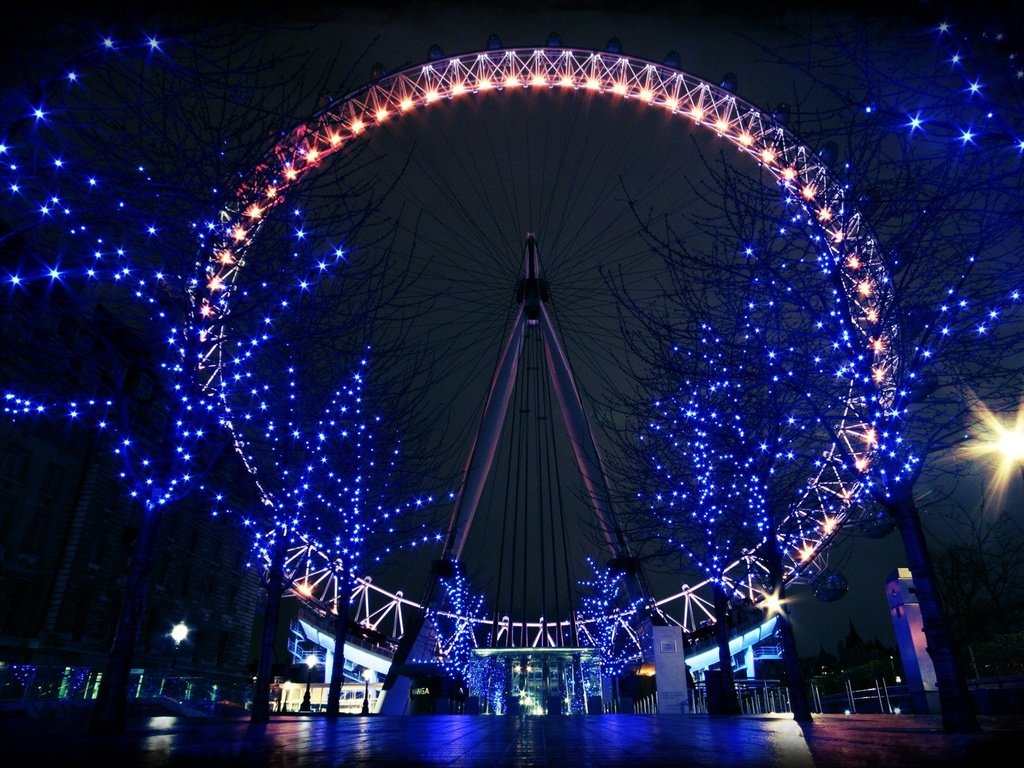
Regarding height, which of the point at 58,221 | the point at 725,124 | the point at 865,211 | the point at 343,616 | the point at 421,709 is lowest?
the point at 421,709

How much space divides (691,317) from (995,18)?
7493 millimetres

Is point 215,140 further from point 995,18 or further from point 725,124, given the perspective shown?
point 725,124

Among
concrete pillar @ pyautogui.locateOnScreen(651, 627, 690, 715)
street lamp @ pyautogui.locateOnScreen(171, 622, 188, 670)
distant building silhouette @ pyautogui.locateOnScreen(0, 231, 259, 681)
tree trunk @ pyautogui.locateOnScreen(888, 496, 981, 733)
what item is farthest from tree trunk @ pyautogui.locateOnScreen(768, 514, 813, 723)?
street lamp @ pyautogui.locateOnScreen(171, 622, 188, 670)

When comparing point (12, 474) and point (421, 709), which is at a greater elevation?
point (12, 474)

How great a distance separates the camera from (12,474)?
27672 millimetres

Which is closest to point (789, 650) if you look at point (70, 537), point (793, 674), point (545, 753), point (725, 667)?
point (793, 674)

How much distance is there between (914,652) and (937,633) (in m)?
7.97

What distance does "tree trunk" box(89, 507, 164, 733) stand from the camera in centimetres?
952

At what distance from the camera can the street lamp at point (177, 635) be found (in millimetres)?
34438

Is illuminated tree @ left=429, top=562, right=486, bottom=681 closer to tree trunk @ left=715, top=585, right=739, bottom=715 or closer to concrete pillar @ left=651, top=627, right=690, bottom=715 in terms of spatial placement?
concrete pillar @ left=651, top=627, right=690, bottom=715

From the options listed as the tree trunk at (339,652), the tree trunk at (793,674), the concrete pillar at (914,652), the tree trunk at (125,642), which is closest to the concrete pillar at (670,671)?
the tree trunk at (793,674)

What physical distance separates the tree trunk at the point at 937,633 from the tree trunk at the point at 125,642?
11.3 m

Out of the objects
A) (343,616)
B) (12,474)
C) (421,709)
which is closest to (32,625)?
(12,474)

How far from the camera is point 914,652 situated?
15234 mm
